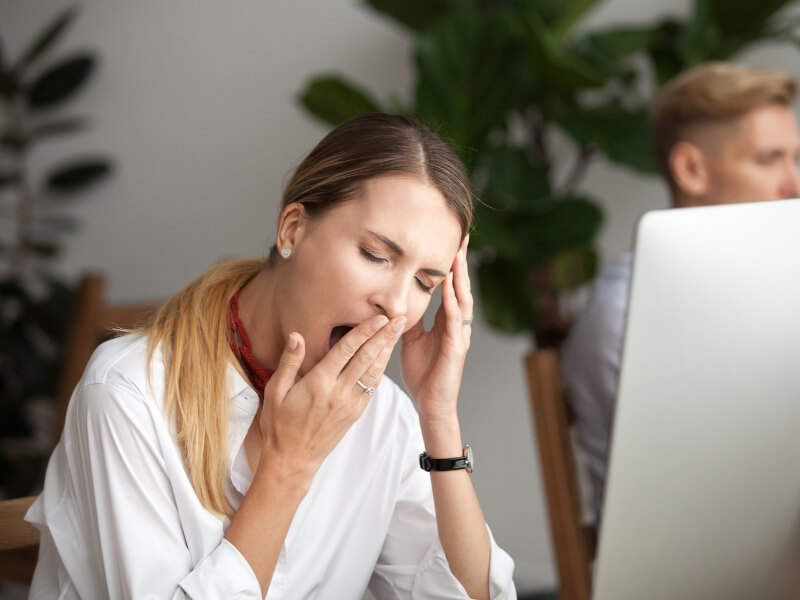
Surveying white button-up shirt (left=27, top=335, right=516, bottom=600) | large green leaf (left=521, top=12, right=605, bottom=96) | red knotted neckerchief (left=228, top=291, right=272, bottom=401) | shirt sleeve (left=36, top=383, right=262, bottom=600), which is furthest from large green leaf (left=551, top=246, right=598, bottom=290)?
shirt sleeve (left=36, top=383, right=262, bottom=600)

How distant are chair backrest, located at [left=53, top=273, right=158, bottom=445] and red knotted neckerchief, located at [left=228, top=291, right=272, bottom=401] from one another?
0.55 m

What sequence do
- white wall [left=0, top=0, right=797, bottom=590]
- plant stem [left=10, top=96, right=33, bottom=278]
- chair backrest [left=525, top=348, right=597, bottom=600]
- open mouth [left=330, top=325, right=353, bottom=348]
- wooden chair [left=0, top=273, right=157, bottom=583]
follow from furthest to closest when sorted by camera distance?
plant stem [left=10, top=96, right=33, bottom=278]
white wall [left=0, top=0, right=797, bottom=590]
wooden chair [left=0, top=273, right=157, bottom=583]
chair backrest [left=525, top=348, right=597, bottom=600]
open mouth [left=330, top=325, right=353, bottom=348]

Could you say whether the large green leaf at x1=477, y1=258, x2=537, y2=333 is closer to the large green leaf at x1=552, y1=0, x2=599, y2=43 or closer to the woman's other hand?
the large green leaf at x1=552, y1=0, x2=599, y2=43

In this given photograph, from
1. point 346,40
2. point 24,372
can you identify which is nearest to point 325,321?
point 346,40

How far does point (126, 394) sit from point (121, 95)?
7.15ft

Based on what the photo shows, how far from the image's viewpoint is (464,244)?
91 centimetres

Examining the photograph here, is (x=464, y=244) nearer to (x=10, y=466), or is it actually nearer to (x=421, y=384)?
(x=421, y=384)

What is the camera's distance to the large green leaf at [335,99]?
183 centimetres

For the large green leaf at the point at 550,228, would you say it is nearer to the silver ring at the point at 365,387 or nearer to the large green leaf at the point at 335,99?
the large green leaf at the point at 335,99

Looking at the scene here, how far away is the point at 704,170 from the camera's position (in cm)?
153

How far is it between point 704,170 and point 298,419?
991 millimetres

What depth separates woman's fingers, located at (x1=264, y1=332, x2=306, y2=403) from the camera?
80 centimetres

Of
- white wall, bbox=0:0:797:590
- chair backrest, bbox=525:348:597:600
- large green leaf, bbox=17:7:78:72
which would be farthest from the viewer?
large green leaf, bbox=17:7:78:72

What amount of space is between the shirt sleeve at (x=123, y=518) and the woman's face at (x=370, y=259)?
17cm
